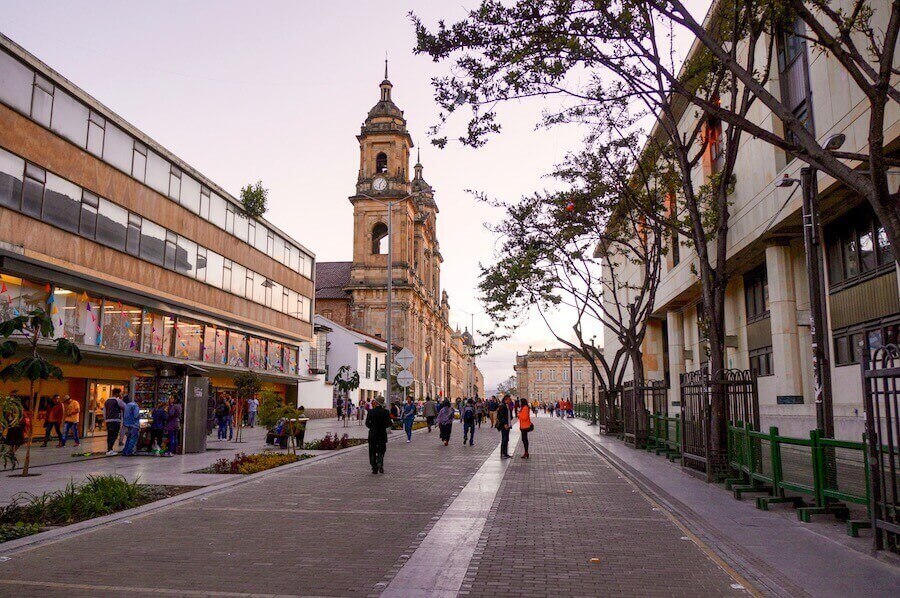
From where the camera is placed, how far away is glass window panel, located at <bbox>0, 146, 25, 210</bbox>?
Result: 1914 centimetres

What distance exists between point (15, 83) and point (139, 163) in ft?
22.1

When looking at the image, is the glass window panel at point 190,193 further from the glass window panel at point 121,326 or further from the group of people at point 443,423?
the group of people at point 443,423

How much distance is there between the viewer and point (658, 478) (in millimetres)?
14492

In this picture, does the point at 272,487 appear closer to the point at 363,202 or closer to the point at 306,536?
the point at 306,536

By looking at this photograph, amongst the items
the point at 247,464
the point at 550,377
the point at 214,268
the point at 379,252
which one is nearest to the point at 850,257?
the point at 247,464

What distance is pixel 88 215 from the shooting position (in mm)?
22938

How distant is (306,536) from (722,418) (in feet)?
30.4

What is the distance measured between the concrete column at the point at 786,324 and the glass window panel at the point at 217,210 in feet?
78.4

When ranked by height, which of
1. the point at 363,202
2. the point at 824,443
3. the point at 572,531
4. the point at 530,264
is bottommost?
the point at 572,531

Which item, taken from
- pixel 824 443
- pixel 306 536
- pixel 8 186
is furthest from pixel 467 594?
pixel 8 186

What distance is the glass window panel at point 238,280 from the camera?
34.3 m

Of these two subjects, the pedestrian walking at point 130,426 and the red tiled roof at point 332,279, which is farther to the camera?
the red tiled roof at point 332,279

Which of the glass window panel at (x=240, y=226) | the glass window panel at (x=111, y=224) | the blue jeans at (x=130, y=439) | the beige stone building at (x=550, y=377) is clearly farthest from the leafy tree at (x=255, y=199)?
the beige stone building at (x=550, y=377)

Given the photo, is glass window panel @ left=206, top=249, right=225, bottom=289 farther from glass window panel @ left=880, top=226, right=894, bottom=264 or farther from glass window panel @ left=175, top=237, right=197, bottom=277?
glass window panel @ left=880, top=226, right=894, bottom=264
